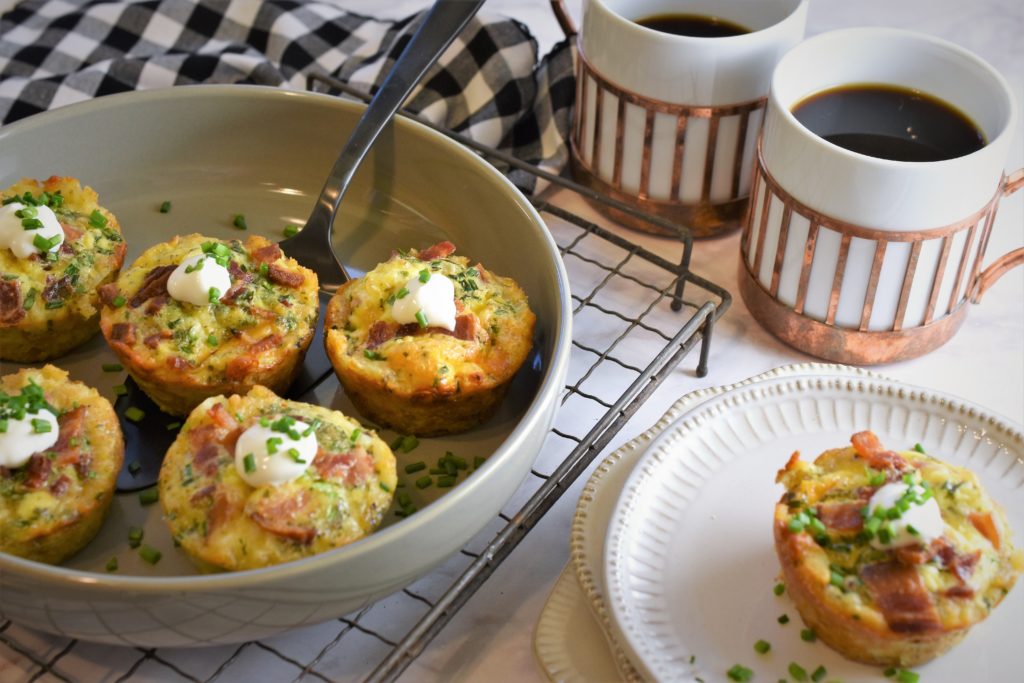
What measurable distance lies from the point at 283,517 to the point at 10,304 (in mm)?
826

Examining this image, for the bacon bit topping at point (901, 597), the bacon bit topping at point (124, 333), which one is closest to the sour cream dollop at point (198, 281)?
the bacon bit topping at point (124, 333)

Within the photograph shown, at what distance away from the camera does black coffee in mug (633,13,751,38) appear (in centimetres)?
284

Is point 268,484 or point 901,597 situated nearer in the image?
point 901,597

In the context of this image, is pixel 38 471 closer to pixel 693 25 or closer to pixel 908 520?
pixel 908 520

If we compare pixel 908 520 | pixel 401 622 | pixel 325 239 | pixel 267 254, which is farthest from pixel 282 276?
pixel 908 520

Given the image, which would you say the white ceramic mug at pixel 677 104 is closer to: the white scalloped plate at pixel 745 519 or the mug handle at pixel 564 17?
the mug handle at pixel 564 17

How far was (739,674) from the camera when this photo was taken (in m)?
1.84

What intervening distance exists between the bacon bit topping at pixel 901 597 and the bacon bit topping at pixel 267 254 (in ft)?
4.24

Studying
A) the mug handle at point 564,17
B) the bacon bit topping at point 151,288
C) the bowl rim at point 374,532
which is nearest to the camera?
the bowl rim at point 374,532

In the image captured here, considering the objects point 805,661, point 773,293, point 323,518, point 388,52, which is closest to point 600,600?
point 805,661

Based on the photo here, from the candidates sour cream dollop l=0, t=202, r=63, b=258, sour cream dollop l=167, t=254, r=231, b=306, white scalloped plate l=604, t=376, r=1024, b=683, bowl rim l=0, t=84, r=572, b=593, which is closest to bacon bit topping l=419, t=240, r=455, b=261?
bowl rim l=0, t=84, r=572, b=593

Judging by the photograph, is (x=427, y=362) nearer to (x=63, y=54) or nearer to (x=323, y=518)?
(x=323, y=518)

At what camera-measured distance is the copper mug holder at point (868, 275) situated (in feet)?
7.90

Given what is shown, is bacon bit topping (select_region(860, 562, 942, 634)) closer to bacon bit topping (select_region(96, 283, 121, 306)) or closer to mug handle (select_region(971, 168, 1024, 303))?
mug handle (select_region(971, 168, 1024, 303))
